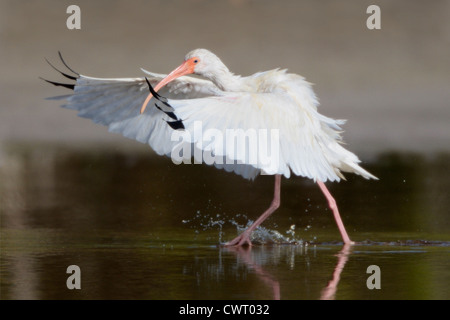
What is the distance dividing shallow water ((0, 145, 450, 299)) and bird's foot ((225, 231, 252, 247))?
0.20 m

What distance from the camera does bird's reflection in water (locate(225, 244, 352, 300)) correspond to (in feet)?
28.4

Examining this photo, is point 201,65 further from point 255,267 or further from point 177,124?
point 255,267

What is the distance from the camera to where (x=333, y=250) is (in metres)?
11.8

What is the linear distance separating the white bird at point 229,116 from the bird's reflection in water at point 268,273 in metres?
0.63

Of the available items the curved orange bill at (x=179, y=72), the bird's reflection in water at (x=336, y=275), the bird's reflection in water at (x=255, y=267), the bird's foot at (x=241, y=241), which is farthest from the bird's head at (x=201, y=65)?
the bird's reflection in water at (x=336, y=275)

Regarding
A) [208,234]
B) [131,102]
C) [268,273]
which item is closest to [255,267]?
[268,273]

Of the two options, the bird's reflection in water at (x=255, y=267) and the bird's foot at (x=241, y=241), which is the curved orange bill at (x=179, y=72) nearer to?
the bird's foot at (x=241, y=241)

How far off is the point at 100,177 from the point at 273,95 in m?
11.6

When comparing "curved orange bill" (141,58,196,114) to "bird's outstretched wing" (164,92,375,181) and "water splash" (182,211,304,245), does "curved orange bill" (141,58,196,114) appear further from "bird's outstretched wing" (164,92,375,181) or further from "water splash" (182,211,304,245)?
"water splash" (182,211,304,245)

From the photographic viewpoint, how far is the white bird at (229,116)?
10.6m

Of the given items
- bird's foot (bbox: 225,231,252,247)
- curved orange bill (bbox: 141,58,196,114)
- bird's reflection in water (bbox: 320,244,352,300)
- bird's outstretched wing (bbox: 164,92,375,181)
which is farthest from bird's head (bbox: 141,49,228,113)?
bird's reflection in water (bbox: 320,244,352,300)

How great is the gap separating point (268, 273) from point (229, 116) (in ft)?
6.30

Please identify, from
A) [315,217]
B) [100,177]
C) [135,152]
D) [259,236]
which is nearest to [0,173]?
[100,177]

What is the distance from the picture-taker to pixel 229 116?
10727 millimetres
